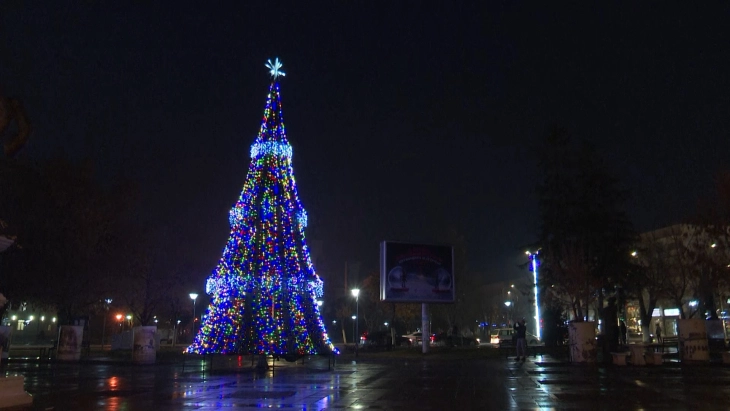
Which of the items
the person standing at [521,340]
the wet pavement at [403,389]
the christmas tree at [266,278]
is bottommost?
the wet pavement at [403,389]

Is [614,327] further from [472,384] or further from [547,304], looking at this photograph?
[472,384]

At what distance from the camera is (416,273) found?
119 ft

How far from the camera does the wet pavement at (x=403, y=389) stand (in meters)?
13.4

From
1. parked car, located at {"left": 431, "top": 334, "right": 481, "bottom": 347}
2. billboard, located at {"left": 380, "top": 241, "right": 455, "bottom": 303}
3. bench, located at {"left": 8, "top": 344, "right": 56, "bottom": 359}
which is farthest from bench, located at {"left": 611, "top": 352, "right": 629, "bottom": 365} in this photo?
bench, located at {"left": 8, "top": 344, "right": 56, "bottom": 359}

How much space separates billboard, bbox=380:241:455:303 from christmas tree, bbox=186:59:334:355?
607 centimetres

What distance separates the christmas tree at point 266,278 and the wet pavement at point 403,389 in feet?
14.3

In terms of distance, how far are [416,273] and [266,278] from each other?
10431 mm

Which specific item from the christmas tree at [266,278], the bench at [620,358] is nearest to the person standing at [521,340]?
the bench at [620,358]

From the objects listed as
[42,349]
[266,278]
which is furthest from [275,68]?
[42,349]

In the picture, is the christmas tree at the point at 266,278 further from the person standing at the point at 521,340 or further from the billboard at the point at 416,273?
the person standing at the point at 521,340

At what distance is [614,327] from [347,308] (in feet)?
130

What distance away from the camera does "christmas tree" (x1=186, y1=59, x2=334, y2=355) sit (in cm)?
2877

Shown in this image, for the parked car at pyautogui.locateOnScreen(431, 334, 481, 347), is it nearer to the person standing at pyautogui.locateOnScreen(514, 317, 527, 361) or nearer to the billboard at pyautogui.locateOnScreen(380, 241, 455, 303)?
the billboard at pyautogui.locateOnScreen(380, 241, 455, 303)

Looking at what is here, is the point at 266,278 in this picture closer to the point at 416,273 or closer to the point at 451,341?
the point at 416,273
